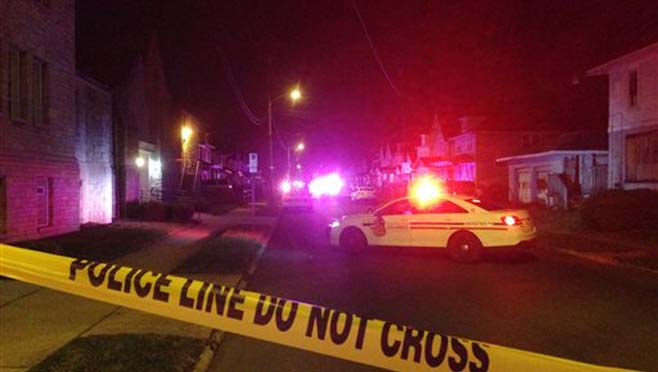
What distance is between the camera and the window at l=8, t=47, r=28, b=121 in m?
15.5

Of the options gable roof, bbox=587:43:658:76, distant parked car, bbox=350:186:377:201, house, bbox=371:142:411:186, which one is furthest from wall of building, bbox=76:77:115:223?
house, bbox=371:142:411:186

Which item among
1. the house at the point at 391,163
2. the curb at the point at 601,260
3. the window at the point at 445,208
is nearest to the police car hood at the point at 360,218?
the window at the point at 445,208

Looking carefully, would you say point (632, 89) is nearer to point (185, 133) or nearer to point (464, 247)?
point (464, 247)

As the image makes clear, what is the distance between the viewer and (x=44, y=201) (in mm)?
17469

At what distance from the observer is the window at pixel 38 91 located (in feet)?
55.6

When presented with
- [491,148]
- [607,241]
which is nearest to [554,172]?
[491,148]

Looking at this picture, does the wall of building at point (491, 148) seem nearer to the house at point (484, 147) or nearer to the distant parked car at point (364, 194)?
the house at point (484, 147)

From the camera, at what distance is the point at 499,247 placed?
1459 cm

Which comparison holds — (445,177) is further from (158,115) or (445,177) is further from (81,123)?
(81,123)

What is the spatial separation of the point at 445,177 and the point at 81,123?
4384 cm

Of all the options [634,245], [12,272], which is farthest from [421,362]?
[634,245]

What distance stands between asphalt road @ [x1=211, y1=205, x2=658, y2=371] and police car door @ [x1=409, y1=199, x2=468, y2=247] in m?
0.50

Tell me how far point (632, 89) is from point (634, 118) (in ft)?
3.79

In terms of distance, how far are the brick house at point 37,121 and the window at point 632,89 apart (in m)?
19.4
